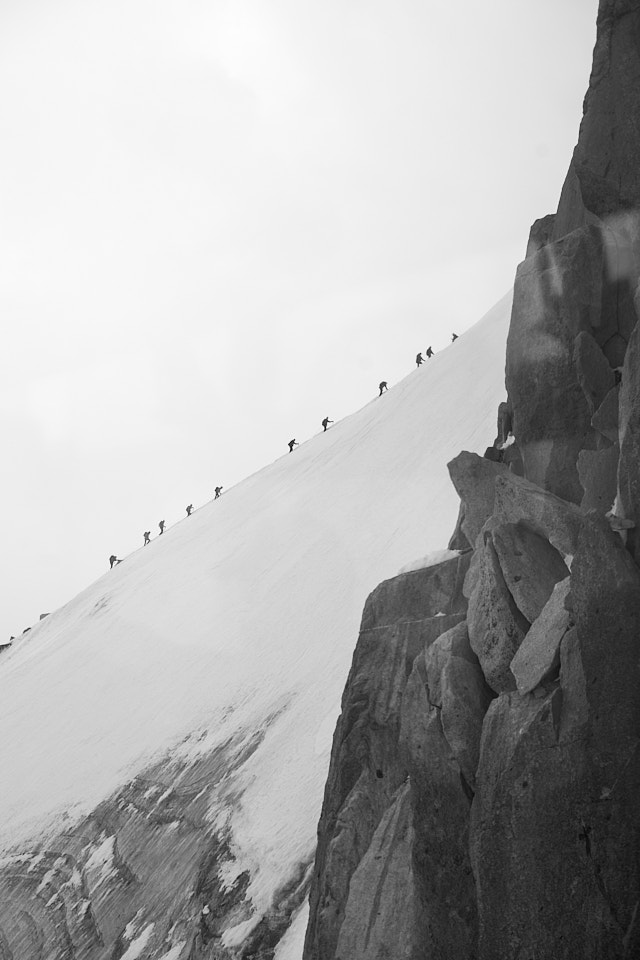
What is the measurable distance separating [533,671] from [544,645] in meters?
0.46

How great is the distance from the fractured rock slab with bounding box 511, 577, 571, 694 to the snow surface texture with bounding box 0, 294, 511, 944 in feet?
36.6

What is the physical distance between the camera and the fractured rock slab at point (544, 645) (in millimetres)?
13914

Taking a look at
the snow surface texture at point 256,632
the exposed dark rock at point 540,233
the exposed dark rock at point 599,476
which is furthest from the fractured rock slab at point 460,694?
the exposed dark rock at point 540,233

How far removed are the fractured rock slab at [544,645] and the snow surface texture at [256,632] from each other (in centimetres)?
1115

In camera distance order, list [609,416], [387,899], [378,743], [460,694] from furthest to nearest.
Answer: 1. [378,743]
2. [609,416]
3. [460,694]
4. [387,899]

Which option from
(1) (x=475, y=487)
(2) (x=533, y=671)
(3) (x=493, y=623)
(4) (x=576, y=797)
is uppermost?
(1) (x=475, y=487)

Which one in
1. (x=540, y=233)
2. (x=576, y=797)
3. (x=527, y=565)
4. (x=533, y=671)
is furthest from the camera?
(x=540, y=233)

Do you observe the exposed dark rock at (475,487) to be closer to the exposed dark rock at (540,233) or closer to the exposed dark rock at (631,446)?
the exposed dark rock at (631,446)

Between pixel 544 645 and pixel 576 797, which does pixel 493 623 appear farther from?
pixel 576 797

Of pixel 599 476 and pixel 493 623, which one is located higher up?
pixel 599 476

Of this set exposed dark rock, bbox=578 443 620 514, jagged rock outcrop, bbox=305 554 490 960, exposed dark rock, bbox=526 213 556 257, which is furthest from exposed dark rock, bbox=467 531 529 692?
exposed dark rock, bbox=526 213 556 257

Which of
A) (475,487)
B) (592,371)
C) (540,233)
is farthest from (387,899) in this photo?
(540,233)

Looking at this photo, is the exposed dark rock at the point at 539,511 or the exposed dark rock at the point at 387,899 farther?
the exposed dark rock at the point at 539,511

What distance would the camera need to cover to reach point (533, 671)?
557 inches
